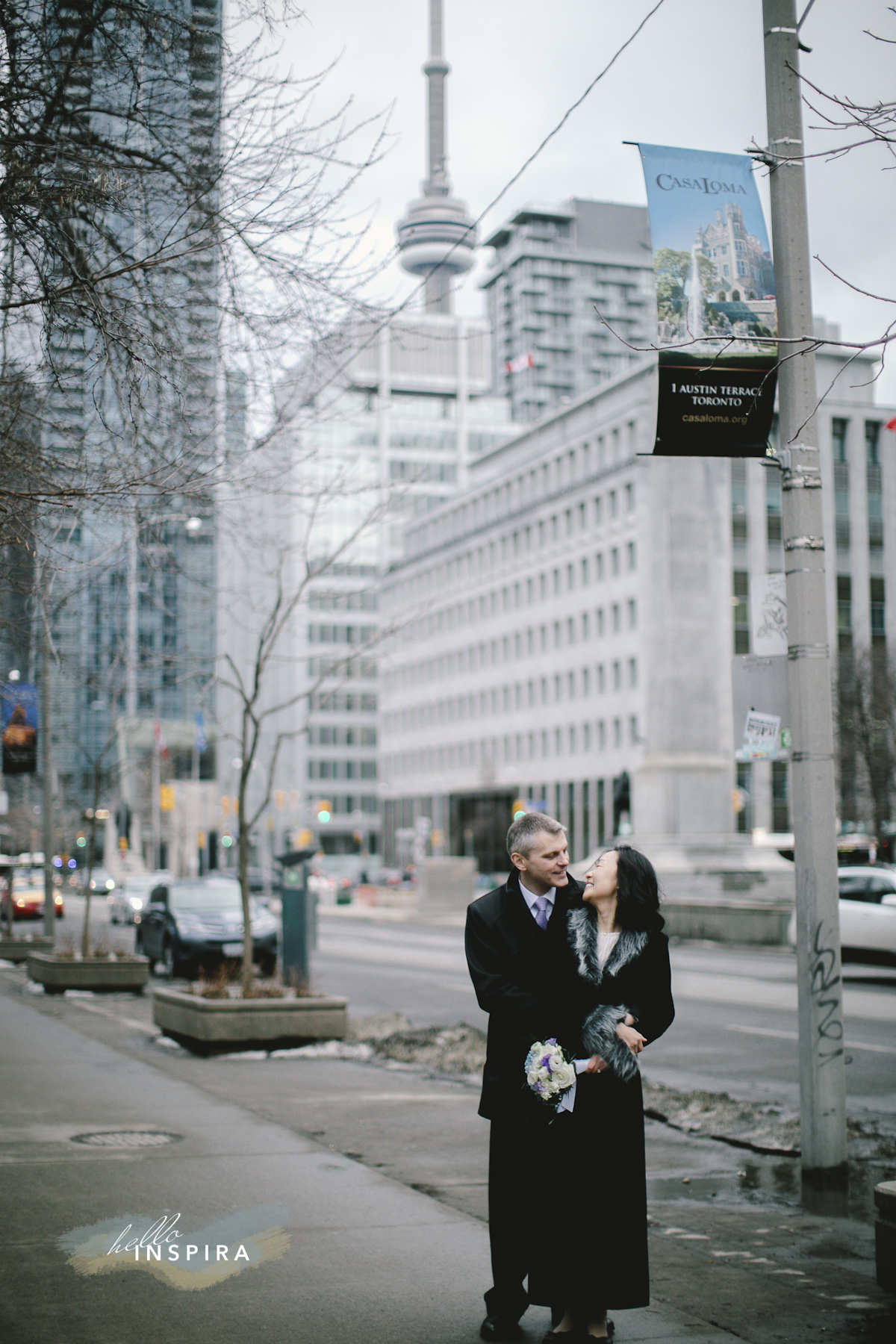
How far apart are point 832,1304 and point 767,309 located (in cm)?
518

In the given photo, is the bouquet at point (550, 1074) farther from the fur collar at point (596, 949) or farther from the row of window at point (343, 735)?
the row of window at point (343, 735)

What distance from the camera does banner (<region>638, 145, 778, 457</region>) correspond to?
25.5 ft

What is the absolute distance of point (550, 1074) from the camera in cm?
470

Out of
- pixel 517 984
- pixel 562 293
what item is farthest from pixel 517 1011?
pixel 562 293

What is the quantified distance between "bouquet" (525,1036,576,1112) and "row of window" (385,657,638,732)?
76.9 metres

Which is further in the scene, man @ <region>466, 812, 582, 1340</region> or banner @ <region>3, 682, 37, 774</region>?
banner @ <region>3, 682, 37, 774</region>

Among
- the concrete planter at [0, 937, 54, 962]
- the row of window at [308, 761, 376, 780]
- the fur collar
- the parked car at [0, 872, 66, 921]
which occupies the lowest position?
the parked car at [0, 872, 66, 921]

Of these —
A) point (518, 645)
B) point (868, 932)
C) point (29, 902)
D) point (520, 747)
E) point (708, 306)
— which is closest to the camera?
point (708, 306)

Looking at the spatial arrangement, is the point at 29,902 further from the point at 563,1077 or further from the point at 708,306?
the point at 563,1077

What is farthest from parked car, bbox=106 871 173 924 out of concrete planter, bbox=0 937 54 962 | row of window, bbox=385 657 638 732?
row of window, bbox=385 657 638 732

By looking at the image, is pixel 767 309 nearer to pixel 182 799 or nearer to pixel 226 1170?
pixel 226 1170

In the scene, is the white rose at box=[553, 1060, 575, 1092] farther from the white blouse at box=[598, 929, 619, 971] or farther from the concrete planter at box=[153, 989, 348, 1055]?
the concrete planter at box=[153, 989, 348, 1055]

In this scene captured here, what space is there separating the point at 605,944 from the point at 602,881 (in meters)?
0.22

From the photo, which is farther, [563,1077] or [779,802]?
[779,802]
